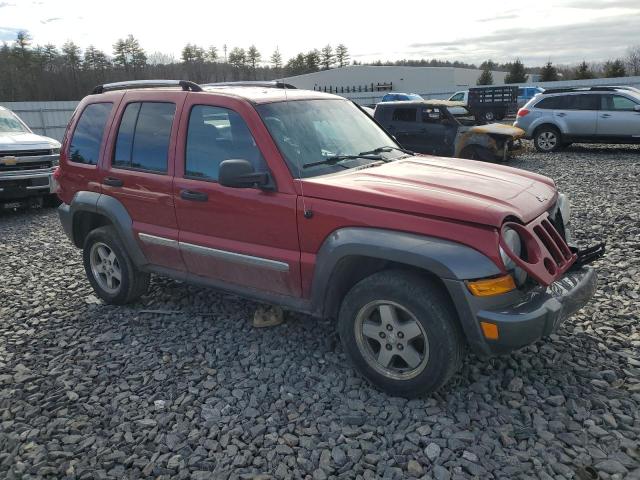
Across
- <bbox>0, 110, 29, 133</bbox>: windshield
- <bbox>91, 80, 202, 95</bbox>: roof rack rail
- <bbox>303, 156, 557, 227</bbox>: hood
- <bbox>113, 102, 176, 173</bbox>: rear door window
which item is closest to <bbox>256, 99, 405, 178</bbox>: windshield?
<bbox>303, 156, 557, 227</bbox>: hood

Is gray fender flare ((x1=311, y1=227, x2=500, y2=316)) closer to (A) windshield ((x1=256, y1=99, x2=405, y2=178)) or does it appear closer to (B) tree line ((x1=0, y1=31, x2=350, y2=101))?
(A) windshield ((x1=256, y1=99, x2=405, y2=178))

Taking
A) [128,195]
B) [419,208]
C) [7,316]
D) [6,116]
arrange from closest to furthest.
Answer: [419,208] < [128,195] < [7,316] < [6,116]

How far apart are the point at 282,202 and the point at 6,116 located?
9.69 metres

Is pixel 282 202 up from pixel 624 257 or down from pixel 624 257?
up

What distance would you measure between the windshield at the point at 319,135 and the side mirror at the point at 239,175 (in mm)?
234

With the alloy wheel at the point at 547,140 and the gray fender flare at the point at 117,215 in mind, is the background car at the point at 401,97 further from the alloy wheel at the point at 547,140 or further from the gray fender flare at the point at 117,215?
the gray fender flare at the point at 117,215

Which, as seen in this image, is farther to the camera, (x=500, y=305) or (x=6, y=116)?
(x=6, y=116)

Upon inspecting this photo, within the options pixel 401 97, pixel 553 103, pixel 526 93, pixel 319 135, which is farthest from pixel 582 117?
pixel 526 93

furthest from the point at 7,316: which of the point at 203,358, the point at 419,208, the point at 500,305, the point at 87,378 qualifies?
the point at 500,305

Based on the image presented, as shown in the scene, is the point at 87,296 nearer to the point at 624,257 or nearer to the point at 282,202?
the point at 282,202

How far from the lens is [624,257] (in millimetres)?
5707

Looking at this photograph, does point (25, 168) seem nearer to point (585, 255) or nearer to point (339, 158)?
point (339, 158)

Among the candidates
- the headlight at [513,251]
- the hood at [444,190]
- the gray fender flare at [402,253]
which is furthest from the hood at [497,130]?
the gray fender flare at [402,253]

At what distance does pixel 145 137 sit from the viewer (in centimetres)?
443
